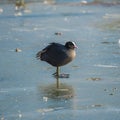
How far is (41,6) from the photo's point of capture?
24734 millimetres

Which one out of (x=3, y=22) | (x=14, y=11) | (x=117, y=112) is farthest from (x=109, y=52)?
(x=14, y=11)

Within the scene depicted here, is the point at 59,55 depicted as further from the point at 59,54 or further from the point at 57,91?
the point at 57,91

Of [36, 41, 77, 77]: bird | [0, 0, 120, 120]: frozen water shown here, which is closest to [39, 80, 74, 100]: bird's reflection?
[0, 0, 120, 120]: frozen water

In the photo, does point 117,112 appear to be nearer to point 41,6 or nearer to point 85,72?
point 85,72

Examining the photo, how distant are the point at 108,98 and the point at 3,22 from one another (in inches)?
405

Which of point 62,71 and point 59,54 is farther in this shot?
point 62,71

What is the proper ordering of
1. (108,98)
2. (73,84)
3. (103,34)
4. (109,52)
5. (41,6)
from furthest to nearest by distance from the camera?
(41,6)
(103,34)
(109,52)
(73,84)
(108,98)

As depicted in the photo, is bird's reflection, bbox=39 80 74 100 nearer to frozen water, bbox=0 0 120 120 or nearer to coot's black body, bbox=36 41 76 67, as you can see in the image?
frozen water, bbox=0 0 120 120

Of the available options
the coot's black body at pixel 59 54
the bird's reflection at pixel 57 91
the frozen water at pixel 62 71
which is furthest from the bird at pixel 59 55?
the bird's reflection at pixel 57 91

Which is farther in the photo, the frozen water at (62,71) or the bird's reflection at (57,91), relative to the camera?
the bird's reflection at (57,91)

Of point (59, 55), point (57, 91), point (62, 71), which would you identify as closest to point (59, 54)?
point (59, 55)

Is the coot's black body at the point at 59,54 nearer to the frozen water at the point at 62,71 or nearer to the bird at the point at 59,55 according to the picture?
the bird at the point at 59,55

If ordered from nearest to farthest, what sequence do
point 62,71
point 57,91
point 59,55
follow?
point 57,91, point 59,55, point 62,71

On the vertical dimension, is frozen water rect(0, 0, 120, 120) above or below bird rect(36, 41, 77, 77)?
below
